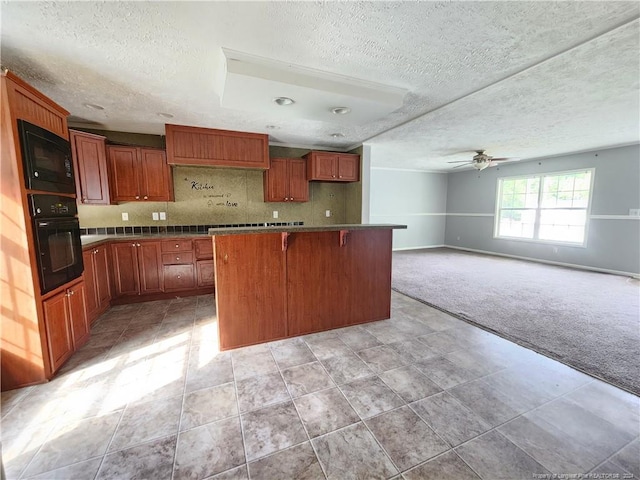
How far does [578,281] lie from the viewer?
4.70 m

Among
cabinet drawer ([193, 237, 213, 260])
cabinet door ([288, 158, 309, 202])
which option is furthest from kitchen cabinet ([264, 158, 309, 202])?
cabinet drawer ([193, 237, 213, 260])

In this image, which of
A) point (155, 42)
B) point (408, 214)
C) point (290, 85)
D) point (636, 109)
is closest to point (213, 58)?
point (155, 42)

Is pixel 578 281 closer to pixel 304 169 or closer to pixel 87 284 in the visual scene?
pixel 304 169

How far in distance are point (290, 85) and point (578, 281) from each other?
229 inches

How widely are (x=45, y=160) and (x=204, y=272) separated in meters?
2.28

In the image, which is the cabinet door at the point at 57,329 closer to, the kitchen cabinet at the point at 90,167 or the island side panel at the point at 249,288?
the island side panel at the point at 249,288

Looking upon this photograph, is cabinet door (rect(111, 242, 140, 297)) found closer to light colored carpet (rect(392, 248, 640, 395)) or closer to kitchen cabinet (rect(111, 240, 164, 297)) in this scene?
kitchen cabinet (rect(111, 240, 164, 297))

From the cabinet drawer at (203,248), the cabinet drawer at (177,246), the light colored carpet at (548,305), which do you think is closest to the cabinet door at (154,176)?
the cabinet drawer at (177,246)

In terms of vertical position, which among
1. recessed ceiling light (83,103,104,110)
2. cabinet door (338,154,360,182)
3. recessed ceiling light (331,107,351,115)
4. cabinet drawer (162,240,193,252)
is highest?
recessed ceiling light (83,103,104,110)

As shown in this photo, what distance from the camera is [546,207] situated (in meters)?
6.21

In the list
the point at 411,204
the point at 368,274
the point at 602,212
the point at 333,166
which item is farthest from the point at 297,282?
the point at 602,212

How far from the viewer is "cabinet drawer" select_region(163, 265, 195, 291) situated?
151 inches

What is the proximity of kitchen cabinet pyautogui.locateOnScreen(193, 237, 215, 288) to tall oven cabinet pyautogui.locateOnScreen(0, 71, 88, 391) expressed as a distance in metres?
1.85

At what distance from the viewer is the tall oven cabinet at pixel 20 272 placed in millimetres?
1796
